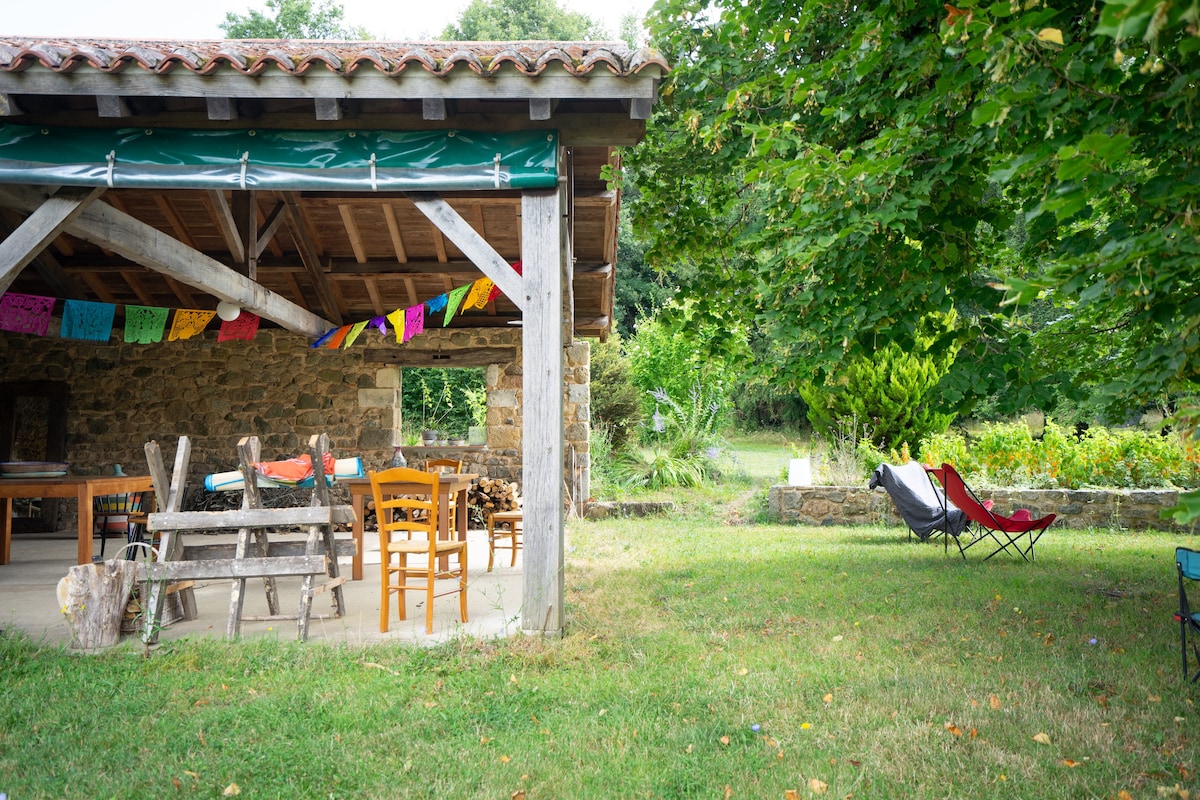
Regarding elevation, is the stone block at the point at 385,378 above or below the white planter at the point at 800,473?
above

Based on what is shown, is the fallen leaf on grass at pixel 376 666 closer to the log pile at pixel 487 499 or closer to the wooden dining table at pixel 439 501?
the wooden dining table at pixel 439 501

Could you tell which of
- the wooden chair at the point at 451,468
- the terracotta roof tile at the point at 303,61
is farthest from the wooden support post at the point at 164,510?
the wooden chair at the point at 451,468

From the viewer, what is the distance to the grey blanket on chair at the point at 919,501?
6883mm

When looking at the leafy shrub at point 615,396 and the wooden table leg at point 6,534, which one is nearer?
the wooden table leg at point 6,534

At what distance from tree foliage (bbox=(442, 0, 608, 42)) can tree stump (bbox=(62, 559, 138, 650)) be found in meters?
20.3

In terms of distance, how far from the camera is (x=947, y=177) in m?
4.05

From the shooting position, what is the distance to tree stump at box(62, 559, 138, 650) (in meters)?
3.81

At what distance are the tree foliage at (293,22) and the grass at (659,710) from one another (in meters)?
20.5

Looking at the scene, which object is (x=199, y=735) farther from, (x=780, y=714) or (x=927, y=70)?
(x=927, y=70)

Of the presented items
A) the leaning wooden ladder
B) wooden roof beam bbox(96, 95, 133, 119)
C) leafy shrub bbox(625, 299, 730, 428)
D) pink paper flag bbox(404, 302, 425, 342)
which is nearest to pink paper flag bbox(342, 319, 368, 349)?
pink paper flag bbox(404, 302, 425, 342)

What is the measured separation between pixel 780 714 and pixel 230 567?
2.67 meters

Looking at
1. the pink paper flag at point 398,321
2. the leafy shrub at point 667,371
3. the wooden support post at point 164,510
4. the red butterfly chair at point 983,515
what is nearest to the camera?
the wooden support post at point 164,510

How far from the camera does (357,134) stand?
4.33 metres

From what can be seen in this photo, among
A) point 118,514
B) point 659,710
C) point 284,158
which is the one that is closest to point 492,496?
point 118,514
